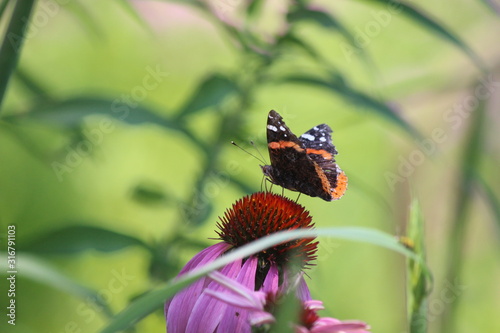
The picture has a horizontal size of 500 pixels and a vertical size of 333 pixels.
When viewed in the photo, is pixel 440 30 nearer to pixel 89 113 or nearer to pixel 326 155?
pixel 326 155

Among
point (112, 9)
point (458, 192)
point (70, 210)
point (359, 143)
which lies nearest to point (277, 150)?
point (458, 192)

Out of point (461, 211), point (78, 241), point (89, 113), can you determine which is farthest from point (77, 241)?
point (461, 211)

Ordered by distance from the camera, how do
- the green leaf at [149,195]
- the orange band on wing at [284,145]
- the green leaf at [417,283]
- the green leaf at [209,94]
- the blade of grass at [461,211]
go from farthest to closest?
the green leaf at [149,195], the green leaf at [209,94], the orange band on wing at [284,145], the green leaf at [417,283], the blade of grass at [461,211]

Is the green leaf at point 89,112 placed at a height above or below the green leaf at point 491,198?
above

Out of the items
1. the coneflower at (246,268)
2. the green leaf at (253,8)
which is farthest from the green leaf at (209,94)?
the coneflower at (246,268)

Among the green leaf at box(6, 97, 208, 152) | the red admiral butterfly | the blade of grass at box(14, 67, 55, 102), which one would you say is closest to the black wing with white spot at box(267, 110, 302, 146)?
the red admiral butterfly

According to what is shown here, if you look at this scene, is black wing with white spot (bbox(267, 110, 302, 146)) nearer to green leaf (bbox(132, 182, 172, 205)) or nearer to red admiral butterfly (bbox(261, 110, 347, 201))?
red admiral butterfly (bbox(261, 110, 347, 201))

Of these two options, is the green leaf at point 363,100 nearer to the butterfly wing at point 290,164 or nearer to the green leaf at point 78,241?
the butterfly wing at point 290,164
